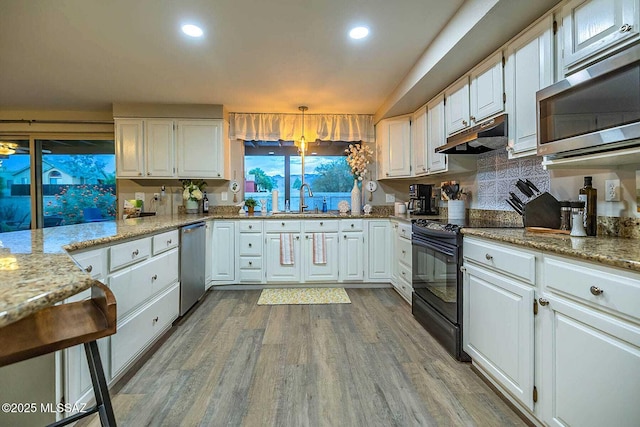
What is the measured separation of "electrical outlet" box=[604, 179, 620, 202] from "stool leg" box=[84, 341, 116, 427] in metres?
2.34

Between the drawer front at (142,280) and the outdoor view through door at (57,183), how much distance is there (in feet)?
8.31

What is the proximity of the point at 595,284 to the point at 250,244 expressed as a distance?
319 centimetres

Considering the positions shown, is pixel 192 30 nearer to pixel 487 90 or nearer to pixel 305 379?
pixel 487 90

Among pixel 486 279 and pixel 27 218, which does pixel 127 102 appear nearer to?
pixel 27 218

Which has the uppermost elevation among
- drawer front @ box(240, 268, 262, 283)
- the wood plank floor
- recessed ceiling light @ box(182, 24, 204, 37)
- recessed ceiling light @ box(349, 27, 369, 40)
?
recessed ceiling light @ box(182, 24, 204, 37)

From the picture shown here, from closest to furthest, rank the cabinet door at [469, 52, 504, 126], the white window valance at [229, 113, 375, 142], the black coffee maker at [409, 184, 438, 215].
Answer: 1. the cabinet door at [469, 52, 504, 126]
2. the black coffee maker at [409, 184, 438, 215]
3. the white window valance at [229, 113, 375, 142]

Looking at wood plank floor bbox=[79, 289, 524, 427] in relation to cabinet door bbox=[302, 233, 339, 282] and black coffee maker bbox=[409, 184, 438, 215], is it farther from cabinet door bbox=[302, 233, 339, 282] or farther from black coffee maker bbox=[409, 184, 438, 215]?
black coffee maker bbox=[409, 184, 438, 215]

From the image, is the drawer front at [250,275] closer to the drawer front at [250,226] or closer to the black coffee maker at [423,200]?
the drawer front at [250,226]

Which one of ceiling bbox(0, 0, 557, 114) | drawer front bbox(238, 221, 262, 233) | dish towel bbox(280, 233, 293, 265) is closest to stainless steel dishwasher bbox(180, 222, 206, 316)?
drawer front bbox(238, 221, 262, 233)

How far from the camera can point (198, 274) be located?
3.20m

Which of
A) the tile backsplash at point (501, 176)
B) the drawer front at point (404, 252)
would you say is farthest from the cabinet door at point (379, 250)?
the tile backsplash at point (501, 176)

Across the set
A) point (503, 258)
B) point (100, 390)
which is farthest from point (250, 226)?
point (100, 390)

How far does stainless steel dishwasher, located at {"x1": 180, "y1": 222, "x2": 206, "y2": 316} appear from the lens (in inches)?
109

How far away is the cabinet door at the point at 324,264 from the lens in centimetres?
376
